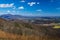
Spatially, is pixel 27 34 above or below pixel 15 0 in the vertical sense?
below

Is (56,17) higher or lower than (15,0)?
lower

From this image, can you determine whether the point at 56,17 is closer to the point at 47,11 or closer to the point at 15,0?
the point at 47,11

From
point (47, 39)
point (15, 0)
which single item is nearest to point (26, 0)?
point (15, 0)

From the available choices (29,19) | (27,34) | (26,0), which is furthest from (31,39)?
(26,0)

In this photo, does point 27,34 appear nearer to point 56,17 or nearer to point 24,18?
point 24,18

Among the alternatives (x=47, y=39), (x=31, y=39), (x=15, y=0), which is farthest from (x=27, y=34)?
(x=15, y=0)

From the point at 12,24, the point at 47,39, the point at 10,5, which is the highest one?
the point at 10,5

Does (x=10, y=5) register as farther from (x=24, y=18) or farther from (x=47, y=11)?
(x=47, y=11)
